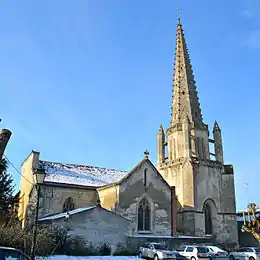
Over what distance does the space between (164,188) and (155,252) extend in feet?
34.3

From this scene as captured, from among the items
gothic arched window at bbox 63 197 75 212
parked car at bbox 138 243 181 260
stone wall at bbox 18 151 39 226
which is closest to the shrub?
parked car at bbox 138 243 181 260

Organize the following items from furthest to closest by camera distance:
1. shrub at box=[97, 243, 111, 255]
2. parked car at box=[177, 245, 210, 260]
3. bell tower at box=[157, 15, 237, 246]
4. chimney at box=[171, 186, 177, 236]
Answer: bell tower at box=[157, 15, 237, 246], chimney at box=[171, 186, 177, 236], shrub at box=[97, 243, 111, 255], parked car at box=[177, 245, 210, 260]

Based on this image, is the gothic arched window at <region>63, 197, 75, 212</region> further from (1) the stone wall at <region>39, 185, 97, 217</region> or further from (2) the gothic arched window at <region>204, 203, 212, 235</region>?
(2) the gothic arched window at <region>204, 203, 212, 235</region>

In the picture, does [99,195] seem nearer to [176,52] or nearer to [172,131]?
[172,131]

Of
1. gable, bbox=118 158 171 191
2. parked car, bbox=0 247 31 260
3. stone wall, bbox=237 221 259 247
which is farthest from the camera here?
stone wall, bbox=237 221 259 247

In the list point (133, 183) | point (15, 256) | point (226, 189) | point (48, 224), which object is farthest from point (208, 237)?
point (15, 256)

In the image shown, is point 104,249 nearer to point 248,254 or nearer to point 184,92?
point 248,254

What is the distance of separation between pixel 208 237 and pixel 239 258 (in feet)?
22.8

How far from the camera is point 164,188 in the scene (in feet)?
118

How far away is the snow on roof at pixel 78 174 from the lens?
35.0 m

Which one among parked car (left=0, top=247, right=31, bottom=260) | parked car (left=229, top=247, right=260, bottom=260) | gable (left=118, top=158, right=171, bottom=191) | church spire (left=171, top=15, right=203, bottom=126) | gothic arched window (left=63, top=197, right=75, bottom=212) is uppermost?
church spire (left=171, top=15, right=203, bottom=126)

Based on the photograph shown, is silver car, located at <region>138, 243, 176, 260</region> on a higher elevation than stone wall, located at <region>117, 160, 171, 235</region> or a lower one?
lower

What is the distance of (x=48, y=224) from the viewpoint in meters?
27.0

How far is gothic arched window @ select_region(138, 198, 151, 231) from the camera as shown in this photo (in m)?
33.8
